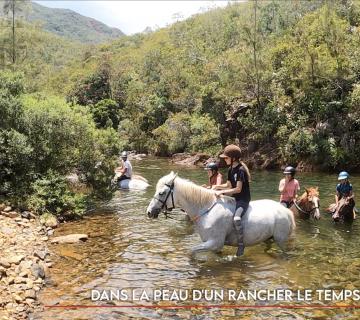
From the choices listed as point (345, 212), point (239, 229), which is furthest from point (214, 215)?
point (345, 212)

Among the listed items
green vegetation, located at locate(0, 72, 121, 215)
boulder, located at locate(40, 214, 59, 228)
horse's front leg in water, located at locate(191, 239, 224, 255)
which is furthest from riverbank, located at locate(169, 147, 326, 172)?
horse's front leg in water, located at locate(191, 239, 224, 255)

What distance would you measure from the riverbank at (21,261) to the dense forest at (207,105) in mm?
1410

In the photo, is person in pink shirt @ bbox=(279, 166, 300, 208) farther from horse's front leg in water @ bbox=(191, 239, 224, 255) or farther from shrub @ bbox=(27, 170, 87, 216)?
shrub @ bbox=(27, 170, 87, 216)

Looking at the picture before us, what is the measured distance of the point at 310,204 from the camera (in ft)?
45.8

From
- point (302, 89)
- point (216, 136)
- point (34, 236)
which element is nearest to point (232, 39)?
point (216, 136)

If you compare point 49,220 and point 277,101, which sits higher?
point 277,101

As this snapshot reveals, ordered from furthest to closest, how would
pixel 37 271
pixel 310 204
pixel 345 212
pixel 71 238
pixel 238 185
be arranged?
pixel 310 204 → pixel 345 212 → pixel 71 238 → pixel 238 185 → pixel 37 271

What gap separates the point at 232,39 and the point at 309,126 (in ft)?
183

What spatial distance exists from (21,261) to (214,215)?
14.2 ft

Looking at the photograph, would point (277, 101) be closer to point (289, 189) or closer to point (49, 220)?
point (289, 189)

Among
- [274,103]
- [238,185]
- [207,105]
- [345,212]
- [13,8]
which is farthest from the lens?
[207,105]

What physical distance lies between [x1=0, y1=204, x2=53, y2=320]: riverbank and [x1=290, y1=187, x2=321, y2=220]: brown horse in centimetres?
797

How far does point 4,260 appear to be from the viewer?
8.78 metres

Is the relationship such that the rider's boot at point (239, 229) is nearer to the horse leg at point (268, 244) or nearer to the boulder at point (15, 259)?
the horse leg at point (268, 244)
